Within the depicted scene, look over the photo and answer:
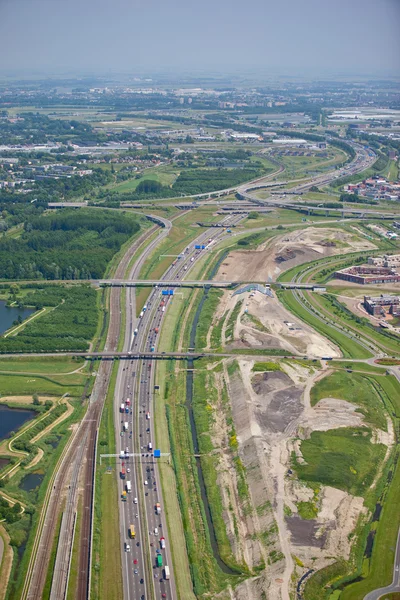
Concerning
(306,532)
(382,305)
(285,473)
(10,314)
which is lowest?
(306,532)

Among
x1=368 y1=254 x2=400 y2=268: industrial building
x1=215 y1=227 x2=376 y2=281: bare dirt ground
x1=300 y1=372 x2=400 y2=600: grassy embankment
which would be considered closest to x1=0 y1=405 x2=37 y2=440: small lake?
x1=300 y1=372 x2=400 y2=600: grassy embankment

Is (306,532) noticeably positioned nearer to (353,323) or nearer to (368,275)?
(353,323)

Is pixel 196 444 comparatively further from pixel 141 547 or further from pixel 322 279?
pixel 322 279

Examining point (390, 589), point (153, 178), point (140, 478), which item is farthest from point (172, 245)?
point (390, 589)

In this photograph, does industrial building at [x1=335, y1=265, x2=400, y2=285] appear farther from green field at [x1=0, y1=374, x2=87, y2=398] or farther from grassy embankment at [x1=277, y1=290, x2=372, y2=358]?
green field at [x1=0, y1=374, x2=87, y2=398]

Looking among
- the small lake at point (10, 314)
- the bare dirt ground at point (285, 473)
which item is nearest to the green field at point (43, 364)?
the small lake at point (10, 314)

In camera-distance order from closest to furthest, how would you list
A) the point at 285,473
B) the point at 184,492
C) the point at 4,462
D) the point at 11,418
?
1. the point at 184,492
2. the point at 285,473
3. the point at 4,462
4. the point at 11,418

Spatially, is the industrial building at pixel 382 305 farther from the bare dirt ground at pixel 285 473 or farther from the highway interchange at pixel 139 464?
the highway interchange at pixel 139 464
